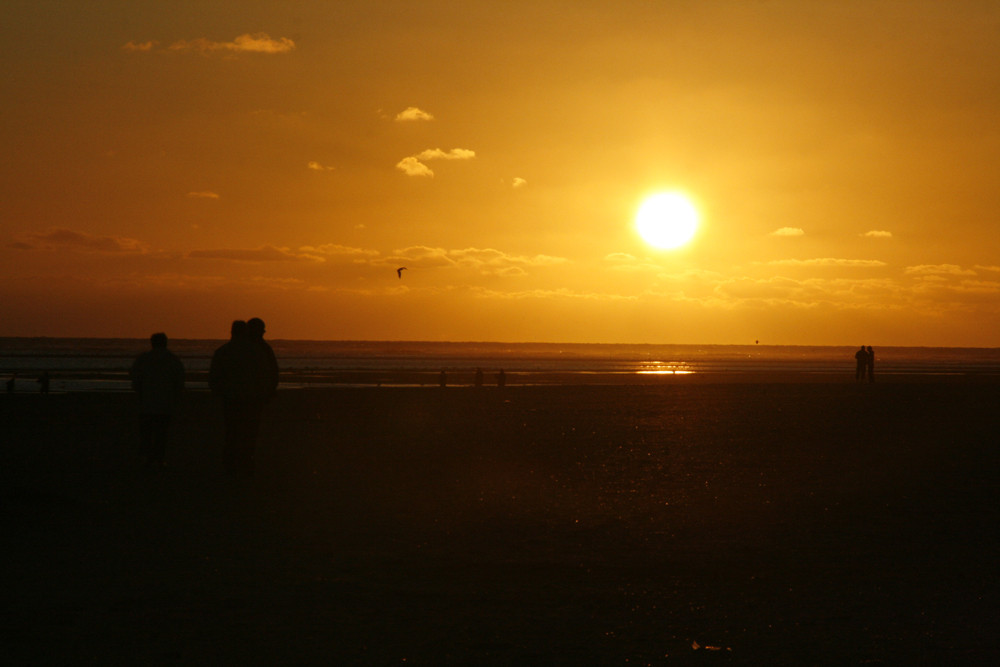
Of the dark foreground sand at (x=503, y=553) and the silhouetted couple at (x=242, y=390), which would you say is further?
the silhouetted couple at (x=242, y=390)

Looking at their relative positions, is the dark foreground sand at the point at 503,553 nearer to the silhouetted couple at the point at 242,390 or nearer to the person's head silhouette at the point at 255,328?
the silhouetted couple at the point at 242,390

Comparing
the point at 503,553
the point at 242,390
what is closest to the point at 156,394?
the point at 242,390

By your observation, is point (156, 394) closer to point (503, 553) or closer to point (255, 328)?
point (255, 328)

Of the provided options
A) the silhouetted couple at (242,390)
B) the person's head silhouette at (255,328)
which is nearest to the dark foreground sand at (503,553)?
the silhouetted couple at (242,390)

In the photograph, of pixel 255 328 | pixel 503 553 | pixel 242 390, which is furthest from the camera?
pixel 255 328

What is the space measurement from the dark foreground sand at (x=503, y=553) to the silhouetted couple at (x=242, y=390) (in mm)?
456

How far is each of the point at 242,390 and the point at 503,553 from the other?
20.9 ft

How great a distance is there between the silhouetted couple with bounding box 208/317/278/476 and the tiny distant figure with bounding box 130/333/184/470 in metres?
0.80

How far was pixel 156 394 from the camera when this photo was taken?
14.9 m

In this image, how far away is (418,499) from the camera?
12195mm

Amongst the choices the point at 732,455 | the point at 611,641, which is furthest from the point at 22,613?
the point at 732,455

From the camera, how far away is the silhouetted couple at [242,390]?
14016 mm

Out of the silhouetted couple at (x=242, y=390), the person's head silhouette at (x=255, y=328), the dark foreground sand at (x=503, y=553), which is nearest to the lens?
the dark foreground sand at (x=503, y=553)

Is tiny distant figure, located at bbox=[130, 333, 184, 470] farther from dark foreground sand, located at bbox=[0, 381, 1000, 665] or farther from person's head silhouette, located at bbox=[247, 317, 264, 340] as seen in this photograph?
person's head silhouette, located at bbox=[247, 317, 264, 340]
